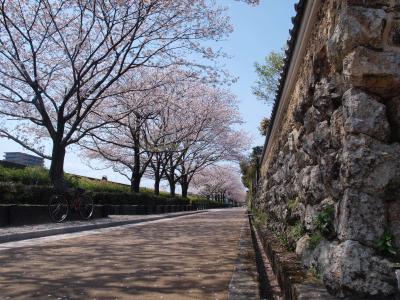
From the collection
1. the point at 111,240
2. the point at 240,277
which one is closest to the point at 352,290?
the point at 240,277

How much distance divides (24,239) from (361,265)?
946 cm

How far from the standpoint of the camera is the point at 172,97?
2473 cm

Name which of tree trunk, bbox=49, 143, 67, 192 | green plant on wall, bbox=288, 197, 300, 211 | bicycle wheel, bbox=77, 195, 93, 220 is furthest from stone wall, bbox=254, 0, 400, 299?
tree trunk, bbox=49, 143, 67, 192

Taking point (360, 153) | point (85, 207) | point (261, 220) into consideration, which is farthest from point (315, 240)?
point (85, 207)

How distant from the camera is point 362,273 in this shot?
102 inches

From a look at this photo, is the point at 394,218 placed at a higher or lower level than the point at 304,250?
higher

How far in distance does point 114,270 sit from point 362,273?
4578 mm

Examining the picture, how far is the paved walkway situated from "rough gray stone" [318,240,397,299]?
255 cm

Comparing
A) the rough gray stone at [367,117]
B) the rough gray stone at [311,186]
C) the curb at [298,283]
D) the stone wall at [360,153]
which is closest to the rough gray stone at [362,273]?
the stone wall at [360,153]

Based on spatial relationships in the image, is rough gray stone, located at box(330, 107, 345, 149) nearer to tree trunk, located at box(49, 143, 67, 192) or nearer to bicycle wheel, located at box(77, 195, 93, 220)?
bicycle wheel, located at box(77, 195, 93, 220)

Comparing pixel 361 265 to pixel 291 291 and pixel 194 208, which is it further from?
pixel 194 208

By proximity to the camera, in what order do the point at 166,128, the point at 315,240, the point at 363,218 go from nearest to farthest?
1. the point at 363,218
2. the point at 315,240
3. the point at 166,128

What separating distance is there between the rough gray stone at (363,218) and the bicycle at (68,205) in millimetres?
12943

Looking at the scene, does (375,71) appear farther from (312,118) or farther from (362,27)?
(312,118)
